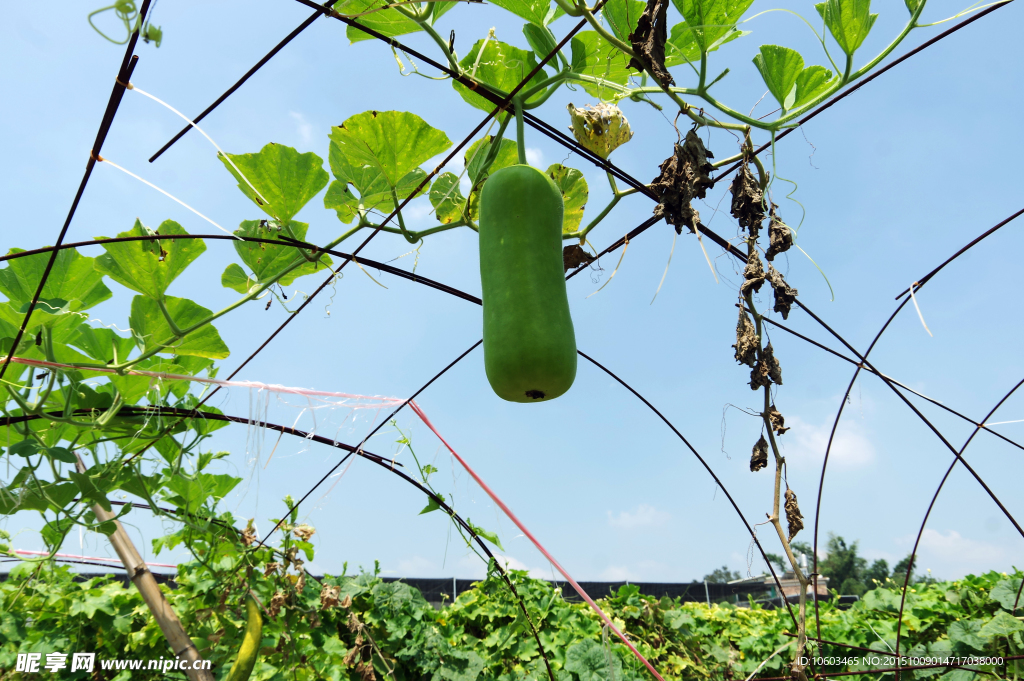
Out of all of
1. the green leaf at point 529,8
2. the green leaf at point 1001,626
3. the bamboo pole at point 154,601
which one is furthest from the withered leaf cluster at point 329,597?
the green leaf at point 1001,626

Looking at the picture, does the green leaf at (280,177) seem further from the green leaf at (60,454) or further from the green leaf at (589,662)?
the green leaf at (589,662)

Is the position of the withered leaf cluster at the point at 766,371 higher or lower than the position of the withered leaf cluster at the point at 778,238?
lower

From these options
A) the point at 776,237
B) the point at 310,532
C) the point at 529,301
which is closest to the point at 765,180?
the point at 776,237

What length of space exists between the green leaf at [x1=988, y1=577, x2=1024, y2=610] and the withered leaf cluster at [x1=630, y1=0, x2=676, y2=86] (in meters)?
3.23

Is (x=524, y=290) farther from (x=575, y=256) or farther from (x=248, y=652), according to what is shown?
(x=248, y=652)

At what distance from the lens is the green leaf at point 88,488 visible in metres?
1.80

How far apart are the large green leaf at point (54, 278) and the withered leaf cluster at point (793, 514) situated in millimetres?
1704

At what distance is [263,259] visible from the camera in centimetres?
162

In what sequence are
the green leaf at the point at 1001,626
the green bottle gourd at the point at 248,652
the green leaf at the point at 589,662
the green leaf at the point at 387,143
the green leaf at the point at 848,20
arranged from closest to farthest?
the green leaf at the point at 848,20, the green leaf at the point at 387,143, the green bottle gourd at the point at 248,652, the green leaf at the point at 1001,626, the green leaf at the point at 589,662

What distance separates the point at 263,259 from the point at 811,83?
1325 millimetres

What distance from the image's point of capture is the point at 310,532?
2.68 m

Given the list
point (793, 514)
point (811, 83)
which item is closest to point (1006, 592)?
point (793, 514)

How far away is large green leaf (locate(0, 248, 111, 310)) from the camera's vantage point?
1588mm

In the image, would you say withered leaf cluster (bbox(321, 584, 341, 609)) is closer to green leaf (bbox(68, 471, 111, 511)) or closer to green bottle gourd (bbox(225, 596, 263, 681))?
green bottle gourd (bbox(225, 596, 263, 681))
